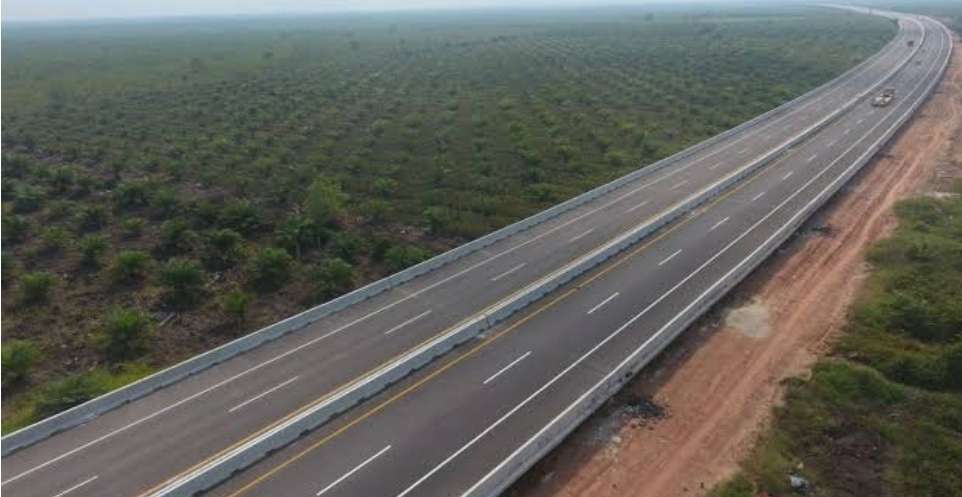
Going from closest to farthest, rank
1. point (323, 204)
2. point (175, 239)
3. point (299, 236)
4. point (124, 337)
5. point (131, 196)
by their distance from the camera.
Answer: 1. point (124, 337)
2. point (175, 239)
3. point (299, 236)
4. point (323, 204)
5. point (131, 196)

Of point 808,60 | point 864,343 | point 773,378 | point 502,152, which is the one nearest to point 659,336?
point 773,378

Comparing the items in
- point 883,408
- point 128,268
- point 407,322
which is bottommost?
point 883,408

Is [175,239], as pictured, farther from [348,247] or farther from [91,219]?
[348,247]

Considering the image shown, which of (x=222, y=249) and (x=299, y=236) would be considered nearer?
(x=222, y=249)

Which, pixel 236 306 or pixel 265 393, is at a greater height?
pixel 236 306

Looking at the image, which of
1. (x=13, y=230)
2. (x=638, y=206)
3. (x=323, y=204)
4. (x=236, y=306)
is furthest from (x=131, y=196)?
(x=638, y=206)

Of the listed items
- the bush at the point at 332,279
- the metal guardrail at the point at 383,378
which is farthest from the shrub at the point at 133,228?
the metal guardrail at the point at 383,378

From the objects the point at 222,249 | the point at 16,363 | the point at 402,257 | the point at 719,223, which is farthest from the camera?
the point at 719,223

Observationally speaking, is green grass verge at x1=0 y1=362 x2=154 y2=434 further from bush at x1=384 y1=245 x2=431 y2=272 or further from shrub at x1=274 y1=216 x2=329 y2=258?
bush at x1=384 y1=245 x2=431 y2=272
